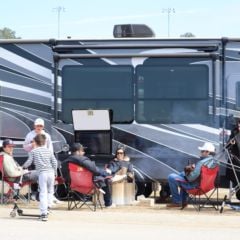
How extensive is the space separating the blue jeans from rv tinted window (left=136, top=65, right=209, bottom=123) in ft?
4.08

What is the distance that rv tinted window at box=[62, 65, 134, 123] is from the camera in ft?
46.8

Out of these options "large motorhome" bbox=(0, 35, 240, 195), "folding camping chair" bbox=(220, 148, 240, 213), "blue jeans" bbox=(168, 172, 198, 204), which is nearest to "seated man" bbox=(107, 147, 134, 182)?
"large motorhome" bbox=(0, 35, 240, 195)

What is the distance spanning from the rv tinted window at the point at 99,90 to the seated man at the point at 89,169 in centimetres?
122

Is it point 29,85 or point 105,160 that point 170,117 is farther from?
point 29,85

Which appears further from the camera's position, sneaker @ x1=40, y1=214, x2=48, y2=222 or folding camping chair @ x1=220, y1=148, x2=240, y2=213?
folding camping chair @ x1=220, y1=148, x2=240, y2=213

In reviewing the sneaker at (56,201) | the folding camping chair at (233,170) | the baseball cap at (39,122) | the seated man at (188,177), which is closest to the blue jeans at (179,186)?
the seated man at (188,177)

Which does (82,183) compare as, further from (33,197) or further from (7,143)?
(33,197)

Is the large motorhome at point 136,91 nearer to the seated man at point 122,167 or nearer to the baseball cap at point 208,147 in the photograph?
the seated man at point 122,167

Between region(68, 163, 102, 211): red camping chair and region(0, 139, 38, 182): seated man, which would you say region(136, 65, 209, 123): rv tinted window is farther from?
region(0, 139, 38, 182): seated man

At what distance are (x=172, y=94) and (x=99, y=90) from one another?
1444mm

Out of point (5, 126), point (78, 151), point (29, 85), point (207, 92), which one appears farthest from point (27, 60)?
point (207, 92)

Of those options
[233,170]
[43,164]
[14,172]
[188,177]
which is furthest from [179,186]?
[14,172]

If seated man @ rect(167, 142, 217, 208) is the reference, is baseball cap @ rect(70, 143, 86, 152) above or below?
above

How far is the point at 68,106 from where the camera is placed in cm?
1441
